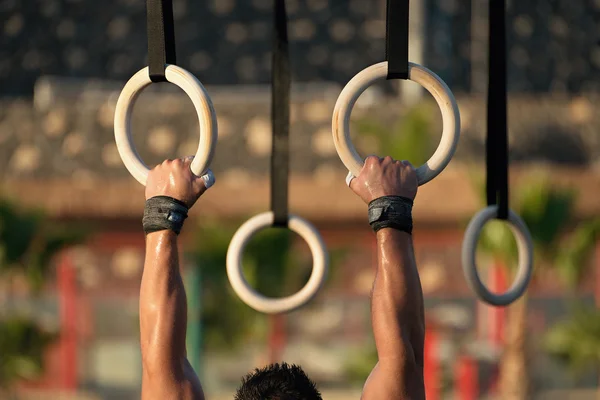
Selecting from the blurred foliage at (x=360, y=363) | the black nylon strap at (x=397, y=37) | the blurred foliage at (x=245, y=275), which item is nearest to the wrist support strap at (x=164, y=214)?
the black nylon strap at (x=397, y=37)

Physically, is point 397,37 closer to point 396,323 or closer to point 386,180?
point 386,180

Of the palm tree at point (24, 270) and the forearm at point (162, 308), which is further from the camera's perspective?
the palm tree at point (24, 270)

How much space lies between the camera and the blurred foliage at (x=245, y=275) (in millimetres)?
10891

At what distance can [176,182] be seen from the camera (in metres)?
2.93

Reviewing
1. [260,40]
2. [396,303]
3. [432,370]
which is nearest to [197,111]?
[396,303]

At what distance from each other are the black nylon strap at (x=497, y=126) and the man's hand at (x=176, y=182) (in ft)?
3.19

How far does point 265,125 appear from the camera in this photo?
581 inches

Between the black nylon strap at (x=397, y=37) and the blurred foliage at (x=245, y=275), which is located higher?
the blurred foliage at (x=245, y=275)

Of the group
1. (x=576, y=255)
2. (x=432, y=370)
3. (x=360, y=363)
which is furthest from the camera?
(x=360, y=363)

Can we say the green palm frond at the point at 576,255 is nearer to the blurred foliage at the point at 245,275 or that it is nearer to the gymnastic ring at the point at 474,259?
the blurred foliage at the point at 245,275

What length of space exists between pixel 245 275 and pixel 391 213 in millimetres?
8277

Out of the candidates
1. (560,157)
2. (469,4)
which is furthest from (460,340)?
(469,4)

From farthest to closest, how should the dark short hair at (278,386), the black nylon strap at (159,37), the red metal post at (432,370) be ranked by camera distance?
the red metal post at (432,370) → the black nylon strap at (159,37) → the dark short hair at (278,386)

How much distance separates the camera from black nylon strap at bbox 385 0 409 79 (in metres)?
2.88
